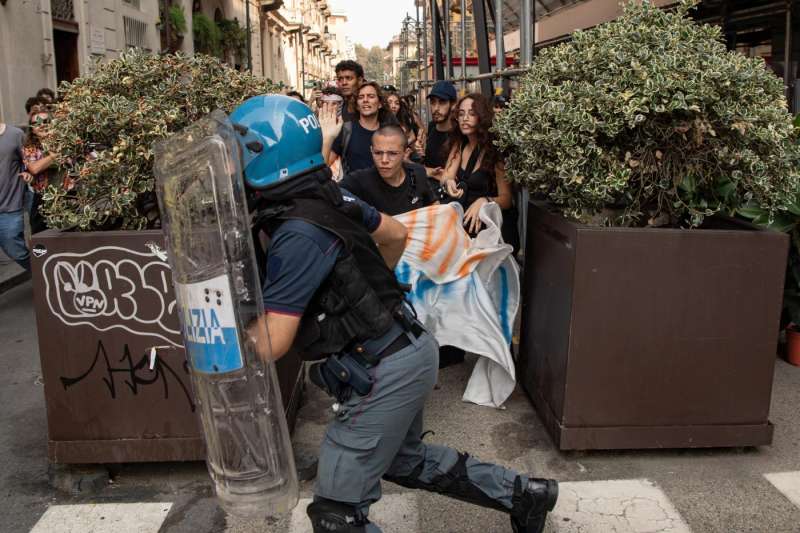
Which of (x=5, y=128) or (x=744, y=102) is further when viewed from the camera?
(x=5, y=128)

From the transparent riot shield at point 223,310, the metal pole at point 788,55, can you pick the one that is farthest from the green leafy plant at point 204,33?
the transparent riot shield at point 223,310

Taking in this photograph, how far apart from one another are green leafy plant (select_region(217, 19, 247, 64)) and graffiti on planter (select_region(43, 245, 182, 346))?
31.3 metres

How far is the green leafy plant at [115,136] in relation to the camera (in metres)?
3.65

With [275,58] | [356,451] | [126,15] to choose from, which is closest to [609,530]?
[356,451]

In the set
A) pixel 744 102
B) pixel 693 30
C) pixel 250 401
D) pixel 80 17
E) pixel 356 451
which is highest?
pixel 80 17

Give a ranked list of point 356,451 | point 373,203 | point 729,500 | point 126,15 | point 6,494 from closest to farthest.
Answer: point 356,451 → point 729,500 → point 6,494 → point 373,203 → point 126,15

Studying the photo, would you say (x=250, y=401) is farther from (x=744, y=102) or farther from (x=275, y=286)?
(x=744, y=102)

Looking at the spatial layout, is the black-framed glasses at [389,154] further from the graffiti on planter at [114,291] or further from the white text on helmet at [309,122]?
the white text on helmet at [309,122]

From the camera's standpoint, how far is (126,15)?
2100 centimetres

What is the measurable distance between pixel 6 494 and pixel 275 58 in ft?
171

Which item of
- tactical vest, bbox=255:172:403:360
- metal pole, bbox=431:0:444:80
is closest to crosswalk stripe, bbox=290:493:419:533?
tactical vest, bbox=255:172:403:360

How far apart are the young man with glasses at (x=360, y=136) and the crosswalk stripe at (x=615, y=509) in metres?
3.22

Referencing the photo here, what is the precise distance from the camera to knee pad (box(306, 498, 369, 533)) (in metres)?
2.54

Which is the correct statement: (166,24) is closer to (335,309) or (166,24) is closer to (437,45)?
(437,45)
